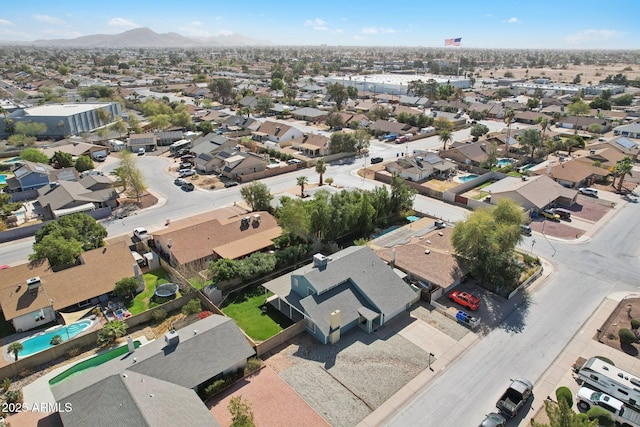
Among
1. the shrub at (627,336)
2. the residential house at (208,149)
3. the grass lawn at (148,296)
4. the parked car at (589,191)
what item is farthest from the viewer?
the residential house at (208,149)

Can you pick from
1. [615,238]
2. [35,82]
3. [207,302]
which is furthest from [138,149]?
[35,82]

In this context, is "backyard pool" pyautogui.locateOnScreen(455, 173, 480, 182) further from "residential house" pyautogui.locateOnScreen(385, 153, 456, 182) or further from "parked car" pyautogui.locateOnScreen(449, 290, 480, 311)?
"parked car" pyautogui.locateOnScreen(449, 290, 480, 311)

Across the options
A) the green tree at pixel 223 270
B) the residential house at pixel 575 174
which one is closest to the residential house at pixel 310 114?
the residential house at pixel 575 174

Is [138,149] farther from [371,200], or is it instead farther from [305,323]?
[305,323]

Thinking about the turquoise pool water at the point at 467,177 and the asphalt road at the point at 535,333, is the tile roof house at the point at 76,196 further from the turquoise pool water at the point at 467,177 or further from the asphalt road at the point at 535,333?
the turquoise pool water at the point at 467,177

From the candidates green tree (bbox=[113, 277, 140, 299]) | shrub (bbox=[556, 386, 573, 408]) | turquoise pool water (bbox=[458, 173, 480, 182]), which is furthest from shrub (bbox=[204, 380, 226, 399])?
turquoise pool water (bbox=[458, 173, 480, 182])

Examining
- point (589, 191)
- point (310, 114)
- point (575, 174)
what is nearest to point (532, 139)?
point (575, 174)
